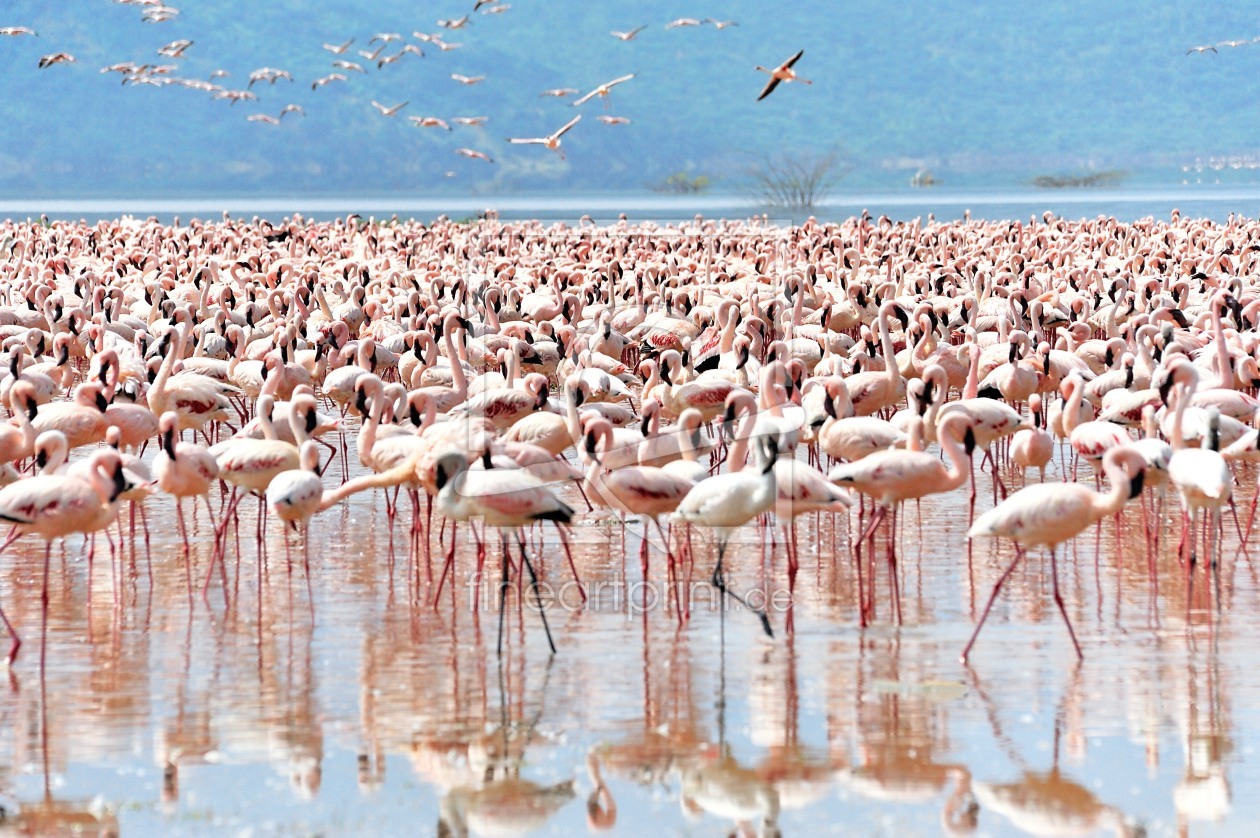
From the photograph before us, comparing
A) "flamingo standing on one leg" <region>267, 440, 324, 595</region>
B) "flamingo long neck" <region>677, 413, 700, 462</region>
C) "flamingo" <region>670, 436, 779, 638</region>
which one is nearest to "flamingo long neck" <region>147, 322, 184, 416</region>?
"flamingo standing on one leg" <region>267, 440, 324, 595</region>

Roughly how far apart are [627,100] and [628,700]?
17172 cm

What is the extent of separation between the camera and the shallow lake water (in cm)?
609

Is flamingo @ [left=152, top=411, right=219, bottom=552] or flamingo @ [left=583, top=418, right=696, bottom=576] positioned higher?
flamingo @ [left=152, top=411, right=219, bottom=552]

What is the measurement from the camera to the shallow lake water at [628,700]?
6.09 meters

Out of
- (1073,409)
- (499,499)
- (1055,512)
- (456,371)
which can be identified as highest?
(456,371)

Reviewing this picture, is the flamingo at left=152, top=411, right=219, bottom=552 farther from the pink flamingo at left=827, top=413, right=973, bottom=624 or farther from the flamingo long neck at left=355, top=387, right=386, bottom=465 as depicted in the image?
the pink flamingo at left=827, top=413, right=973, bottom=624

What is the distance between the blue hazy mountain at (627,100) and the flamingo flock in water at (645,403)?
126 m

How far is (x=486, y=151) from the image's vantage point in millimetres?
154625

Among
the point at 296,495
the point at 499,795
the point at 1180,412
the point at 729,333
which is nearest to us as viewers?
the point at 499,795

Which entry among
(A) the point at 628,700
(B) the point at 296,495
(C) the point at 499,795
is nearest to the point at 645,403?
(B) the point at 296,495

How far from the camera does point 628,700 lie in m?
7.25

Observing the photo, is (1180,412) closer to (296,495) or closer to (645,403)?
(645,403)

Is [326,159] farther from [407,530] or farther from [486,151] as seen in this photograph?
[407,530]

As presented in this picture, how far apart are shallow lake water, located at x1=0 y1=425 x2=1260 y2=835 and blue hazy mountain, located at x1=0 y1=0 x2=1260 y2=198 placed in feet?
449
